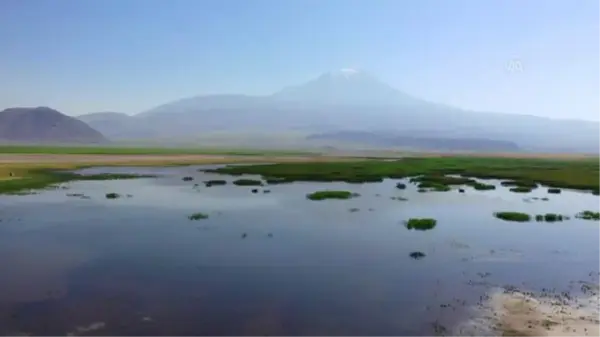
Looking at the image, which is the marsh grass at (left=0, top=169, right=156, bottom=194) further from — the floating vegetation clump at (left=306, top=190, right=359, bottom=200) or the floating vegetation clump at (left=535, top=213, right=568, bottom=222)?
the floating vegetation clump at (left=535, top=213, right=568, bottom=222)

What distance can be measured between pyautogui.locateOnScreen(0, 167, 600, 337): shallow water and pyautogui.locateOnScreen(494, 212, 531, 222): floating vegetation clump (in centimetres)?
117

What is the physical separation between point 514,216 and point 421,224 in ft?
26.7

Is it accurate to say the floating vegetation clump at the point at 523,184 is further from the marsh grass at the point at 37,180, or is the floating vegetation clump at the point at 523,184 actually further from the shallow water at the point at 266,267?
the marsh grass at the point at 37,180

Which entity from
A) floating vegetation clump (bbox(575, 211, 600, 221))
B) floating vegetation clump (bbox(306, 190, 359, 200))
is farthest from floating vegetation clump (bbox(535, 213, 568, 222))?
floating vegetation clump (bbox(306, 190, 359, 200))

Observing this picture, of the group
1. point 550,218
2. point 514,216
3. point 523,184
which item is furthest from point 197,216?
point 523,184

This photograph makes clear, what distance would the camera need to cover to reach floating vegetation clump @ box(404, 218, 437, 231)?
3303 cm

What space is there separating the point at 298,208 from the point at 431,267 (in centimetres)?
1886

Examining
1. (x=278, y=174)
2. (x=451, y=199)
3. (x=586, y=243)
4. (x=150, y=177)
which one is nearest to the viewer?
(x=586, y=243)

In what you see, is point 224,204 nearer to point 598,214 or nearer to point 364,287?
point 364,287

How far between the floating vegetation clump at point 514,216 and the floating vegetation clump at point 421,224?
5.93 meters

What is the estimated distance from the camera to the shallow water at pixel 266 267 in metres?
16.1

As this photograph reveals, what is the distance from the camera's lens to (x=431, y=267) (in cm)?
2300

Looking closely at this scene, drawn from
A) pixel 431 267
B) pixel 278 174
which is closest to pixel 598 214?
pixel 431 267

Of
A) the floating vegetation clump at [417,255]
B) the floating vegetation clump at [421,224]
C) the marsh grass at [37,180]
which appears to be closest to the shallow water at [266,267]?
the floating vegetation clump at [417,255]
